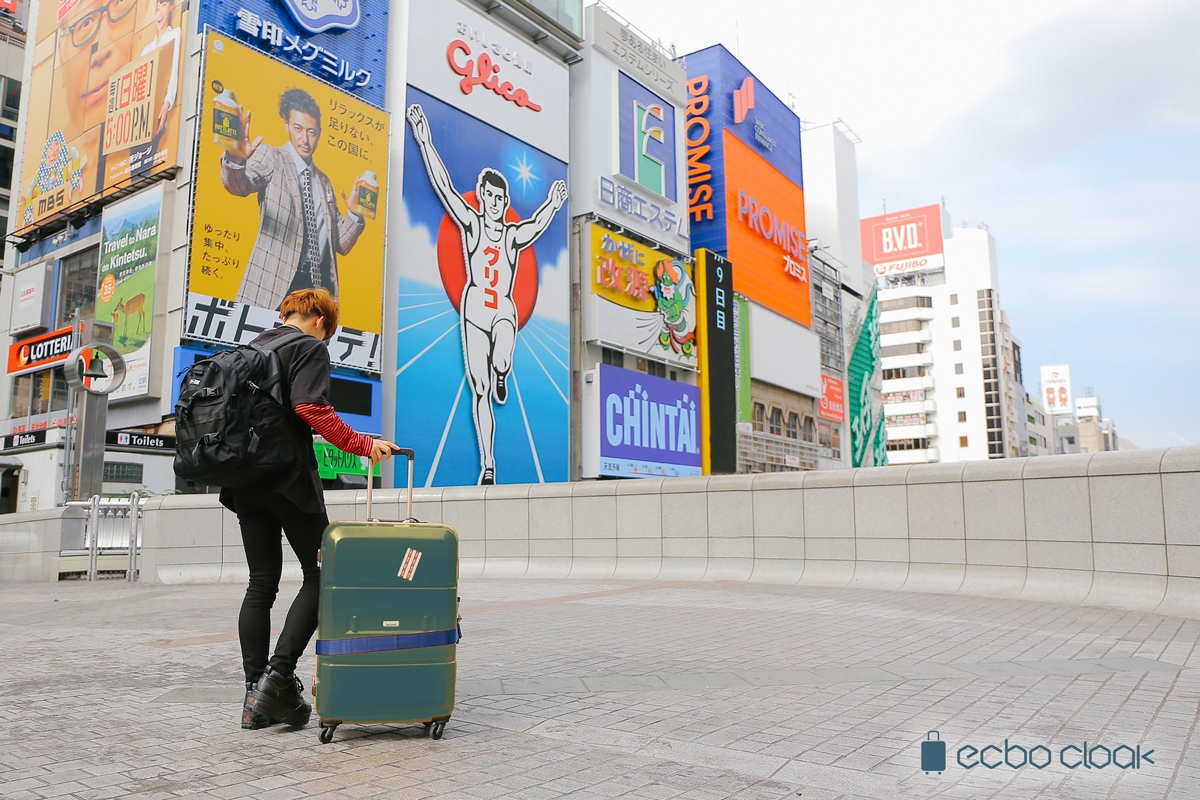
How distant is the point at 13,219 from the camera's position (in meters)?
37.8

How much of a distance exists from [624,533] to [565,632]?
553 centimetres

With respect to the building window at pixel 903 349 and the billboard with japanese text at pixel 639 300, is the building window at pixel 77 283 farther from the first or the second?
the building window at pixel 903 349

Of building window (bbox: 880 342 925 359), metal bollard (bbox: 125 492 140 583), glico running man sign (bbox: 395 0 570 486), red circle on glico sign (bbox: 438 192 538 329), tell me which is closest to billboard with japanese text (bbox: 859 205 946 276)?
building window (bbox: 880 342 925 359)

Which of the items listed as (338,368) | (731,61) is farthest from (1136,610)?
(731,61)

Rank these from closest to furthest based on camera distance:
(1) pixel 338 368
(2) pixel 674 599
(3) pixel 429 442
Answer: (2) pixel 674 599 → (1) pixel 338 368 → (3) pixel 429 442

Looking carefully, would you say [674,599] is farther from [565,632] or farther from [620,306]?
[620,306]

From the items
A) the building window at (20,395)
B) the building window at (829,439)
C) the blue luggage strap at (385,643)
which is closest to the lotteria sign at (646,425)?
the building window at (829,439)

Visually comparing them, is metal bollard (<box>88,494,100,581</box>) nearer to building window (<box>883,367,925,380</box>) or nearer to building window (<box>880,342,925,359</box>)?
building window (<box>883,367,925,380</box>)

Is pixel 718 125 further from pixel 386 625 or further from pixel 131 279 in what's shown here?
pixel 386 625

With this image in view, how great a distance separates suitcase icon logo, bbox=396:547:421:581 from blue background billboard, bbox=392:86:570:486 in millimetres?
25882

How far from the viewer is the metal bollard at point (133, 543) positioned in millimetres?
13719

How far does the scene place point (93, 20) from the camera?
2977 centimetres

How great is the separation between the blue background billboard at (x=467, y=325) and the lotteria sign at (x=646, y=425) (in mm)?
Result: 2529

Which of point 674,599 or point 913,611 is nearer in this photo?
point 913,611
